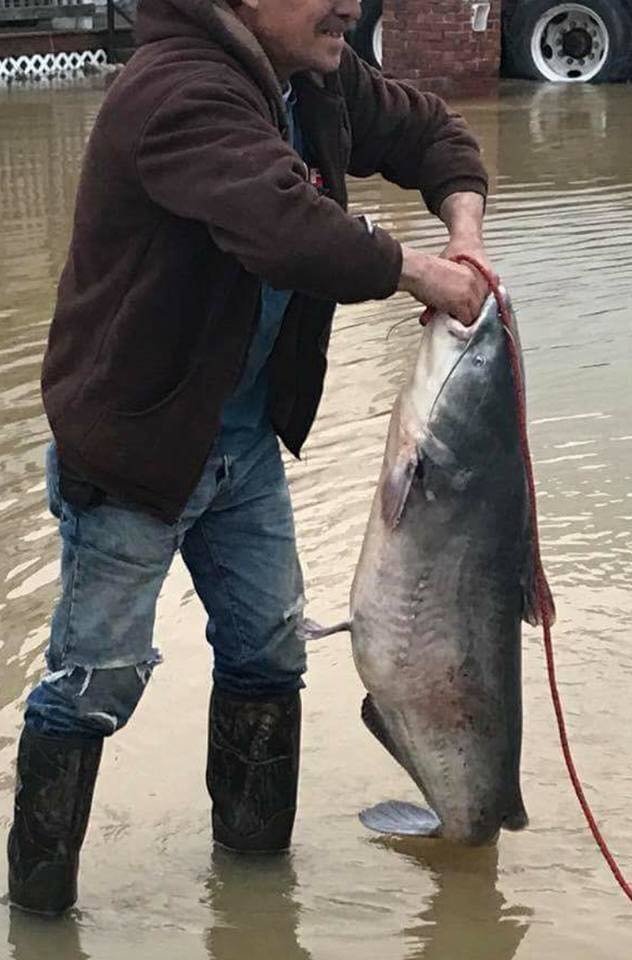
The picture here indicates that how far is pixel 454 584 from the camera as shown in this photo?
3221mm

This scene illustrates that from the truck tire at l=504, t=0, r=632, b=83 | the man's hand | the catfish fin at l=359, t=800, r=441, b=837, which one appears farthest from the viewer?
the truck tire at l=504, t=0, r=632, b=83

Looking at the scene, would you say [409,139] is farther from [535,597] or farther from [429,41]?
[429,41]

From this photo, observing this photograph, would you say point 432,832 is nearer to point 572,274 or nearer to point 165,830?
point 165,830

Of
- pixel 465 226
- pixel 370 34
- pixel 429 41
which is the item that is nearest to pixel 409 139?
pixel 465 226

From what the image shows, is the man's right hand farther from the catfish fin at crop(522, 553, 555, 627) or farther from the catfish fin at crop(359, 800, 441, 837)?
the catfish fin at crop(359, 800, 441, 837)

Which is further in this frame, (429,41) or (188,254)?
(429,41)

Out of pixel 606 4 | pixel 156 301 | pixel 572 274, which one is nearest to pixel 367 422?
pixel 572 274

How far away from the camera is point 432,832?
11.3 ft

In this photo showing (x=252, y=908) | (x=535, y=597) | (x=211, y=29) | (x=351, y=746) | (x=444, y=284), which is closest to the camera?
(x=211, y=29)

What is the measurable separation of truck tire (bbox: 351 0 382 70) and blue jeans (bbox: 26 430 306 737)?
1601 centimetres

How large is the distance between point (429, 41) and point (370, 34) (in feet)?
6.26

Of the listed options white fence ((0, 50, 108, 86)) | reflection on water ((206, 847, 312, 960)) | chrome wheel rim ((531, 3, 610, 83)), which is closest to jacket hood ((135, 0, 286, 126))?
reflection on water ((206, 847, 312, 960))

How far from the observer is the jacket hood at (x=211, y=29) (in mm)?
2875

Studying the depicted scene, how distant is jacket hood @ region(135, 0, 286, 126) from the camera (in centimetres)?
288
